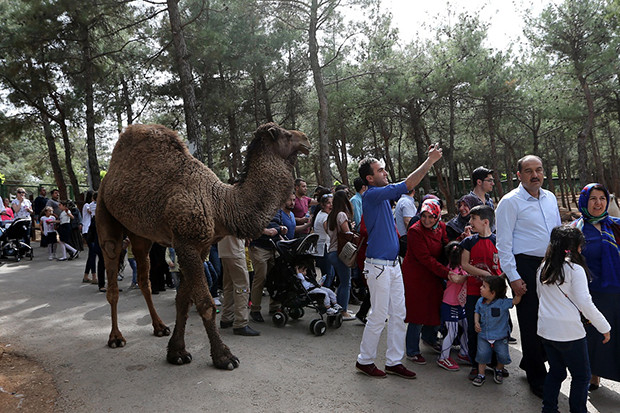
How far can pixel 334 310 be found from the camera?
647cm

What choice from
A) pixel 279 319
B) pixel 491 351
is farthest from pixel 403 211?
pixel 491 351

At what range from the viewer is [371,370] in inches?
184

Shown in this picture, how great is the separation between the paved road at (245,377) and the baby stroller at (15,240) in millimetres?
7995

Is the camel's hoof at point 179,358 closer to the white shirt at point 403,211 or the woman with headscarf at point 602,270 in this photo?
the white shirt at point 403,211

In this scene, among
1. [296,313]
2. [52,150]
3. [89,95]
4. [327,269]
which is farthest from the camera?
[52,150]

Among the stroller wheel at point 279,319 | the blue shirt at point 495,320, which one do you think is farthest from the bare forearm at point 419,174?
the stroller wheel at point 279,319

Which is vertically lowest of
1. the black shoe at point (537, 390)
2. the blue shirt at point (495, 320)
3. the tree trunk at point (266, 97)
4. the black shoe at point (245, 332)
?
the black shoe at point (537, 390)

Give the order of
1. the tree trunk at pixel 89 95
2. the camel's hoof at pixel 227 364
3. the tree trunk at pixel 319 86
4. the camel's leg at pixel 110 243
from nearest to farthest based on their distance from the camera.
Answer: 1. the camel's hoof at pixel 227 364
2. the camel's leg at pixel 110 243
3. the tree trunk at pixel 89 95
4. the tree trunk at pixel 319 86

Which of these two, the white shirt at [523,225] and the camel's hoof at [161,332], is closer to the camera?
the white shirt at [523,225]

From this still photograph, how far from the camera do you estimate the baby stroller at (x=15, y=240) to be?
13.8 m

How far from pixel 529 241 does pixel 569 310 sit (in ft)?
2.78

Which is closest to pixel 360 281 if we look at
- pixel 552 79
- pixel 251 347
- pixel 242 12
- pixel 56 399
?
pixel 251 347

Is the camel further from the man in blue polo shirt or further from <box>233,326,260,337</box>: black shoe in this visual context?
<box>233,326,260,337</box>: black shoe

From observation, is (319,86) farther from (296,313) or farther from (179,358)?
(179,358)
